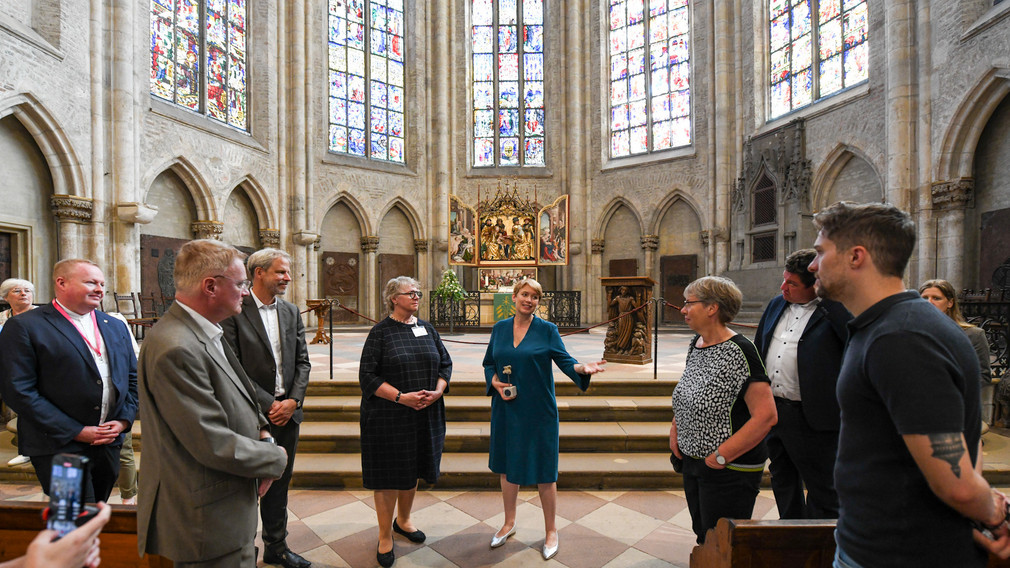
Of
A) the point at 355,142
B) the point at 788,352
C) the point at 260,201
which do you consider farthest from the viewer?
the point at 355,142

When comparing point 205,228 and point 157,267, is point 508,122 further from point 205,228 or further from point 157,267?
point 157,267

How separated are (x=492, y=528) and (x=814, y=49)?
1319 centimetres

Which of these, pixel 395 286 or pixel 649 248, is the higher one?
pixel 649 248

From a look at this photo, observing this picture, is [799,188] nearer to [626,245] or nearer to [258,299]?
[626,245]

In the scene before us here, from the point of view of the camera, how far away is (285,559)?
297 cm

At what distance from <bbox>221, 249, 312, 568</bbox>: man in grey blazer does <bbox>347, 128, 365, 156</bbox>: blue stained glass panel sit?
13.1m

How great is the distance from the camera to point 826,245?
4.38 ft

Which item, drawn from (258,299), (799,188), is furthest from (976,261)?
(258,299)

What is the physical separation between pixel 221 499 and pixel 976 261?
11.5 metres

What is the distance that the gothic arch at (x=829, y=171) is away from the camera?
11.2m

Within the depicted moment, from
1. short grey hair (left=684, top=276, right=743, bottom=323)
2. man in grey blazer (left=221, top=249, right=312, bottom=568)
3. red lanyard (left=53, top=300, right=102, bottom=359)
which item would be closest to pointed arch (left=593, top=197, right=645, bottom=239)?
man in grey blazer (left=221, top=249, right=312, bottom=568)

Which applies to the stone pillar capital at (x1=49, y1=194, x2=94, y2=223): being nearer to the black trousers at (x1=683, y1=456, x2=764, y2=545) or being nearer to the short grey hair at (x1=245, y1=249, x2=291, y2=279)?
the short grey hair at (x1=245, y1=249, x2=291, y2=279)

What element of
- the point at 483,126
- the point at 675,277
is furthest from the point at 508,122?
the point at 675,277

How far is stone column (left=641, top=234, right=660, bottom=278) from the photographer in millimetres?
15320
